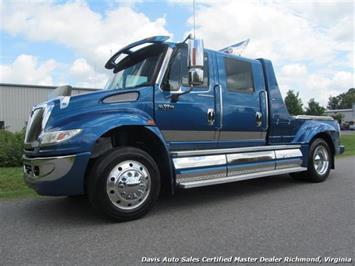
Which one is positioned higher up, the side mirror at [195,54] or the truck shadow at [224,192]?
the side mirror at [195,54]

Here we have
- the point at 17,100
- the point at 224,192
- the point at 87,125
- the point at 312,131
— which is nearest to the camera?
the point at 87,125

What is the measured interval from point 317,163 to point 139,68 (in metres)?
4.22

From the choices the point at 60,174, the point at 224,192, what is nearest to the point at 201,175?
the point at 224,192

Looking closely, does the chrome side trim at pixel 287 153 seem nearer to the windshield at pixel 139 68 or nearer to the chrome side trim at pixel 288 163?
the chrome side trim at pixel 288 163

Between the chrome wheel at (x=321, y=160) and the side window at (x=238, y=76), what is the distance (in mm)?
2105

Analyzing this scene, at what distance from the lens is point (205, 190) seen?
273 inches

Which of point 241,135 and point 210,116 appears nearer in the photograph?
point 210,116

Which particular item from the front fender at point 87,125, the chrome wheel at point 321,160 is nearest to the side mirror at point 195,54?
the front fender at point 87,125

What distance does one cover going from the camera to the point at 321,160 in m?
7.87

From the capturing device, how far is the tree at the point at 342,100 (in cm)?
11685

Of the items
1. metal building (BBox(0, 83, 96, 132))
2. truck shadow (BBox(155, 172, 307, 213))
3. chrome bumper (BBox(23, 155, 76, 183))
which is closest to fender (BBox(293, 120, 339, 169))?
truck shadow (BBox(155, 172, 307, 213))

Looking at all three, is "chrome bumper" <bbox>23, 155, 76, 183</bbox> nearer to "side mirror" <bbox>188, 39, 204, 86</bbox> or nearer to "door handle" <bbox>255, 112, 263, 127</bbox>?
"side mirror" <bbox>188, 39, 204, 86</bbox>

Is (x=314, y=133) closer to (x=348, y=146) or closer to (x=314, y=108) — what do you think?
(x=348, y=146)

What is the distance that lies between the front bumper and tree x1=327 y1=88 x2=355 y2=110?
12182cm
